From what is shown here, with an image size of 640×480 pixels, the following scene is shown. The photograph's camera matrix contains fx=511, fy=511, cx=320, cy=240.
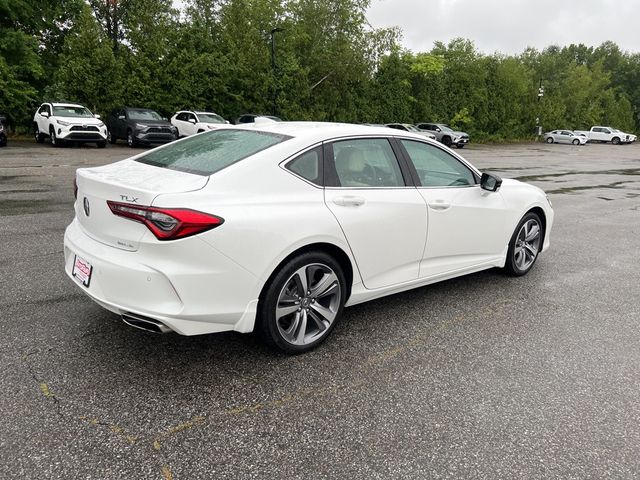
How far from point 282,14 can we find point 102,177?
36.7 m

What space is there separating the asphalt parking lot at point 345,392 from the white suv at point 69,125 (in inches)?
688

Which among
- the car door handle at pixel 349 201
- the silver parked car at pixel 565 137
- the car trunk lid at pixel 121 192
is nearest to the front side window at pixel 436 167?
the car door handle at pixel 349 201

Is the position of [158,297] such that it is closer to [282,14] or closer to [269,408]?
[269,408]

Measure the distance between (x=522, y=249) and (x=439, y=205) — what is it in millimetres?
1593

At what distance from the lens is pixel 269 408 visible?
2.77 meters

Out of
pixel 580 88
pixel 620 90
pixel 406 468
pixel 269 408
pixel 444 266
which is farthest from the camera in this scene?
pixel 620 90

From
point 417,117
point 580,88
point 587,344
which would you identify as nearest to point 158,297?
point 587,344

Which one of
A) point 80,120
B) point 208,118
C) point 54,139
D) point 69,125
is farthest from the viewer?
point 208,118

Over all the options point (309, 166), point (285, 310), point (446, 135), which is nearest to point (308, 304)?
point (285, 310)

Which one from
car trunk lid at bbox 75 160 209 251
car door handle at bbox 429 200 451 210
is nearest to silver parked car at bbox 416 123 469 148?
car door handle at bbox 429 200 451 210

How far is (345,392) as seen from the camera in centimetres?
296

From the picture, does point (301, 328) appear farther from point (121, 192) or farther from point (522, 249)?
point (522, 249)

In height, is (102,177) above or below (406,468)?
above

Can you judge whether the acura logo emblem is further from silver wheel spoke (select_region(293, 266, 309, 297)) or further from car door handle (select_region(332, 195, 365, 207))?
car door handle (select_region(332, 195, 365, 207))
